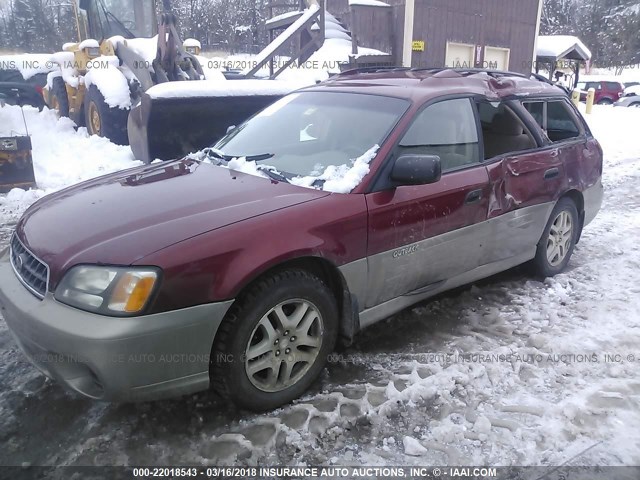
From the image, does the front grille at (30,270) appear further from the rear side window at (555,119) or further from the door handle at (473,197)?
the rear side window at (555,119)

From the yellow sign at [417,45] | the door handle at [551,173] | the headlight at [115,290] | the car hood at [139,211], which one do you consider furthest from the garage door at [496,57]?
the headlight at [115,290]

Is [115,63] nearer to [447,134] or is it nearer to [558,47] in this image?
[447,134]

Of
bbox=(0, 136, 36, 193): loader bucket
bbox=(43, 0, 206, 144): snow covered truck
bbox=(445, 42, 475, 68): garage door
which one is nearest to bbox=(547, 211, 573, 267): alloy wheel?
bbox=(0, 136, 36, 193): loader bucket

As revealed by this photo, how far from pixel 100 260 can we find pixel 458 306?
270cm

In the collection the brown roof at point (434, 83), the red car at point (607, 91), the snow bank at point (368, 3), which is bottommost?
the red car at point (607, 91)

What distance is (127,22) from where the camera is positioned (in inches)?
440

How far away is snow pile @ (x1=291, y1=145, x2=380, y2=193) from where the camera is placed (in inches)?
117

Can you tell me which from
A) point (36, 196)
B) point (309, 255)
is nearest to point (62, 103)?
point (36, 196)

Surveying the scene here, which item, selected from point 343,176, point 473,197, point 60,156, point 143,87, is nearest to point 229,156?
point 343,176

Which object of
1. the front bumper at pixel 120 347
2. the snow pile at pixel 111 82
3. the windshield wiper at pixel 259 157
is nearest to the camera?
the front bumper at pixel 120 347

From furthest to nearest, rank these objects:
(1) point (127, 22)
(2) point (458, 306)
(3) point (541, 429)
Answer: (1) point (127, 22), (2) point (458, 306), (3) point (541, 429)

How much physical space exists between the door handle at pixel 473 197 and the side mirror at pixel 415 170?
56 cm

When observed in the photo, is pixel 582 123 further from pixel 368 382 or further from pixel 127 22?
pixel 127 22

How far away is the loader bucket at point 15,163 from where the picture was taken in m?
6.86
